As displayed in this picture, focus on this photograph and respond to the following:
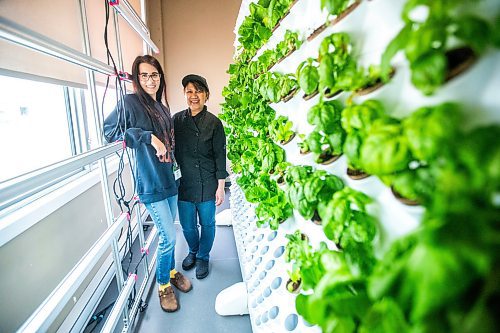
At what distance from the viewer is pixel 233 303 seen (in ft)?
5.47

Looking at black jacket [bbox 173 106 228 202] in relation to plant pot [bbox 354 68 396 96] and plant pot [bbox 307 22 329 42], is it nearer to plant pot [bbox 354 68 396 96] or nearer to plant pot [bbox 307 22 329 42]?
plant pot [bbox 307 22 329 42]

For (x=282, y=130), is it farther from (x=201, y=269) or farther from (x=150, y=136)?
(x=201, y=269)

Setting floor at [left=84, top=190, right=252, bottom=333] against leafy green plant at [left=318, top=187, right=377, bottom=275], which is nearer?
leafy green plant at [left=318, top=187, right=377, bottom=275]

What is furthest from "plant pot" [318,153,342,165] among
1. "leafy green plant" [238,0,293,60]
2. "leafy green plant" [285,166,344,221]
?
"leafy green plant" [238,0,293,60]

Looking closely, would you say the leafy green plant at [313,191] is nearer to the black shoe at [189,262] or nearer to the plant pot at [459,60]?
the plant pot at [459,60]

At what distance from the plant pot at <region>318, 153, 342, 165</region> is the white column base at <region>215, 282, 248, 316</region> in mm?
1256

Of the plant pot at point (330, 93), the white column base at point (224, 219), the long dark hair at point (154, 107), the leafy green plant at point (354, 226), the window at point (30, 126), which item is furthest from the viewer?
the white column base at point (224, 219)

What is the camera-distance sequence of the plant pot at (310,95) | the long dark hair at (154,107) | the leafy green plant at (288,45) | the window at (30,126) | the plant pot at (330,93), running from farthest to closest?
the long dark hair at (154,107) → the window at (30,126) → the leafy green plant at (288,45) → the plant pot at (310,95) → the plant pot at (330,93)

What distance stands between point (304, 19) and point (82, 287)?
1.96m

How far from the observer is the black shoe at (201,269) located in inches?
79.8

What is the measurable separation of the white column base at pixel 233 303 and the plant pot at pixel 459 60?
5.37ft

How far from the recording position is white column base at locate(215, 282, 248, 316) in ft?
5.47

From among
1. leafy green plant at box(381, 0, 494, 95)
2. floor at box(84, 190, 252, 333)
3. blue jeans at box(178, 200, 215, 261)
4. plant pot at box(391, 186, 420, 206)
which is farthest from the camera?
blue jeans at box(178, 200, 215, 261)

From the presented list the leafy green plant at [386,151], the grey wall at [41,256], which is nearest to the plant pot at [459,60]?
the leafy green plant at [386,151]
